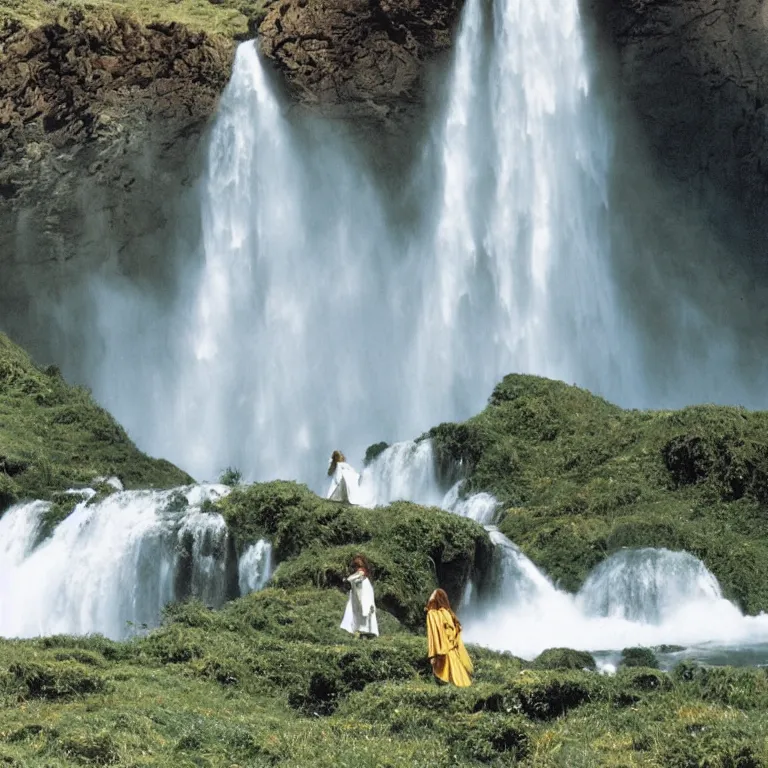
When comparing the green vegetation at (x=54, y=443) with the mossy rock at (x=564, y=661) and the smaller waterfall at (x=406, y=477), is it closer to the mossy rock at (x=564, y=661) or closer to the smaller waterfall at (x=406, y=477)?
the smaller waterfall at (x=406, y=477)

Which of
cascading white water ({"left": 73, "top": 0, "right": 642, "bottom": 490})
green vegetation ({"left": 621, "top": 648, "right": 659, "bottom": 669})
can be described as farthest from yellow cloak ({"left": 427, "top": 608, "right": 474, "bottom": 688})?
cascading white water ({"left": 73, "top": 0, "right": 642, "bottom": 490})

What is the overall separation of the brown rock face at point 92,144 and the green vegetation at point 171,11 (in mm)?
1885

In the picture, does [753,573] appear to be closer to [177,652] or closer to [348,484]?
[348,484]

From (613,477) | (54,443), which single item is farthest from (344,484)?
(54,443)

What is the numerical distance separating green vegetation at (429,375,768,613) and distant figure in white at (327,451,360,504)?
→ 4.84 metres

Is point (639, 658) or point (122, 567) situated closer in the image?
point (639, 658)

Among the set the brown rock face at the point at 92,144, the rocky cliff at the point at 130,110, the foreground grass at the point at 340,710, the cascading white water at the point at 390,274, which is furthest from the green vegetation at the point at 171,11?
the foreground grass at the point at 340,710

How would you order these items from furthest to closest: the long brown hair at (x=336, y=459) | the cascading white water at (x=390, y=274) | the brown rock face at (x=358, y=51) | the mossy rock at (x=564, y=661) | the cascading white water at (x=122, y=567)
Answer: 1. the brown rock face at (x=358, y=51)
2. the cascading white water at (x=390, y=274)
3. the cascading white water at (x=122, y=567)
4. the long brown hair at (x=336, y=459)
5. the mossy rock at (x=564, y=661)

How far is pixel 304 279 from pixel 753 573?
98.6 ft

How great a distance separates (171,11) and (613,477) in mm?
35130

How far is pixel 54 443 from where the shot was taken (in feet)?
125

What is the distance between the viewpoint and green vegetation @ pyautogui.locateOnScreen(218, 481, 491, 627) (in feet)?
79.5

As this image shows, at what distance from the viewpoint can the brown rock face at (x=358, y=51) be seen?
177ft

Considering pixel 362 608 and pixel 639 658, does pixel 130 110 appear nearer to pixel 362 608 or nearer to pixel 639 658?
pixel 362 608
